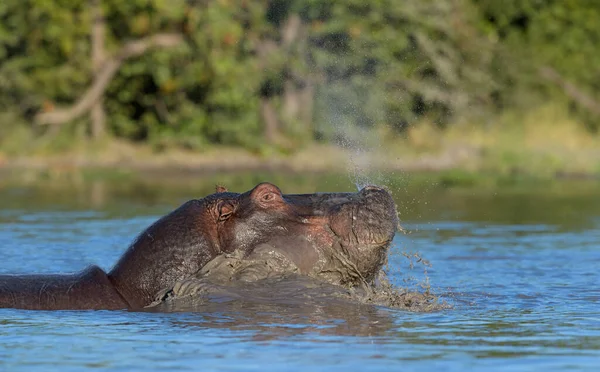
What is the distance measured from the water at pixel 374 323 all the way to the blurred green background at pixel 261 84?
1008 cm

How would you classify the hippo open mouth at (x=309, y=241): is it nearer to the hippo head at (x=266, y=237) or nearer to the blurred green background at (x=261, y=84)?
the hippo head at (x=266, y=237)

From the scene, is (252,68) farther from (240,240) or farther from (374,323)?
(374,323)

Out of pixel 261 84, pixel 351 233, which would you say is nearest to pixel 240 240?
pixel 351 233

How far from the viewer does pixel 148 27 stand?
2412 cm

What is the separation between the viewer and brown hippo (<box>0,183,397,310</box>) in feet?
22.3

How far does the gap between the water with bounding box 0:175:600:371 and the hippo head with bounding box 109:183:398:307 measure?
8.7 inches

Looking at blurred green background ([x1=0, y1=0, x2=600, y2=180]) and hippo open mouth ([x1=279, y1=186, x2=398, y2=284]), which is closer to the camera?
hippo open mouth ([x1=279, y1=186, x2=398, y2=284])

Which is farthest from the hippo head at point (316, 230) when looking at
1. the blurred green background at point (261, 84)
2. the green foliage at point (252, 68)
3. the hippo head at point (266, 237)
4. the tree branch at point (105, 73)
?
the tree branch at point (105, 73)

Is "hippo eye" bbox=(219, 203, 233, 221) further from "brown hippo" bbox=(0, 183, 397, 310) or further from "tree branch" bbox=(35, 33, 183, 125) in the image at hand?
"tree branch" bbox=(35, 33, 183, 125)

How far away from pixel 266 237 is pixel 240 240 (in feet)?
0.49

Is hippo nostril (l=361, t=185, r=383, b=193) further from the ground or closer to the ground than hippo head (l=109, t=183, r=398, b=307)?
further from the ground

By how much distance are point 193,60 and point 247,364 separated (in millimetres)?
18708

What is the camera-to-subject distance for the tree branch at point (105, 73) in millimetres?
23500

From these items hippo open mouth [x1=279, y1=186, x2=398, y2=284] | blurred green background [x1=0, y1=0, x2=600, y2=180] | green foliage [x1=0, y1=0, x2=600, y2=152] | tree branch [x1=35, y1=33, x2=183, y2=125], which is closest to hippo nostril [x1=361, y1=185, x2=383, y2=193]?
hippo open mouth [x1=279, y1=186, x2=398, y2=284]
